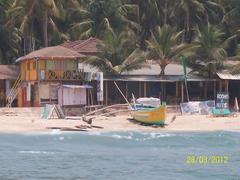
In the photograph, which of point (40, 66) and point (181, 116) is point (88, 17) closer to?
point (40, 66)

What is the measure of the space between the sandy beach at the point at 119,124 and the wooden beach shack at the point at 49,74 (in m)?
7.01

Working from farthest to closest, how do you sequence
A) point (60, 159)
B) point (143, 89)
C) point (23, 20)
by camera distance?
point (23, 20), point (143, 89), point (60, 159)

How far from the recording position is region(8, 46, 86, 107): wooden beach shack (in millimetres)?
49812

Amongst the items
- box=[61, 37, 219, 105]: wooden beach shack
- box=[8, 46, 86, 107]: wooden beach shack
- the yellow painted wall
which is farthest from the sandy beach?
the yellow painted wall

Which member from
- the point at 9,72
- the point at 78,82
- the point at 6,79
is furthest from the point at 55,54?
the point at 9,72

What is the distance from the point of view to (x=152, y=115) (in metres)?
39.8

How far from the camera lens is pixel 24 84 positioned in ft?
170

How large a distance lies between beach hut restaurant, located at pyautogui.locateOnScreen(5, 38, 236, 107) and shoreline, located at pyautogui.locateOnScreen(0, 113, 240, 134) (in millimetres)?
6189

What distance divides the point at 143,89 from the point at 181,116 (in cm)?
926

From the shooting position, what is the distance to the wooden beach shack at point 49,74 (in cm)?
4981

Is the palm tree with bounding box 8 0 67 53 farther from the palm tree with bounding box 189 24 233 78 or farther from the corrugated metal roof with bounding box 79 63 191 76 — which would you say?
the palm tree with bounding box 189 24 233 78

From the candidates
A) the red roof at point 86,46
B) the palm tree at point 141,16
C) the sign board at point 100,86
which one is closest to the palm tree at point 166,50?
the sign board at point 100,86

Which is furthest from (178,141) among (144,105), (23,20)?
(23,20)
